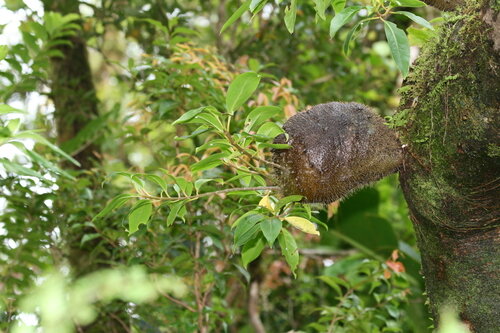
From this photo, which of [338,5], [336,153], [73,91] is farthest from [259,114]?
[73,91]

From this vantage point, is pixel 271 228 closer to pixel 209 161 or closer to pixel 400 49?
pixel 209 161

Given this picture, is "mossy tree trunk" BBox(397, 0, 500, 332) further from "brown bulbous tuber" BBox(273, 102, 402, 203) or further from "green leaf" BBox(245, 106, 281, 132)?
"green leaf" BBox(245, 106, 281, 132)

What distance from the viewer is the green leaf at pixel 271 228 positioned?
3.87 ft

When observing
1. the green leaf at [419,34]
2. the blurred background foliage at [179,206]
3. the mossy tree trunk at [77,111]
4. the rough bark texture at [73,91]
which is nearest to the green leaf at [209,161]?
the blurred background foliage at [179,206]

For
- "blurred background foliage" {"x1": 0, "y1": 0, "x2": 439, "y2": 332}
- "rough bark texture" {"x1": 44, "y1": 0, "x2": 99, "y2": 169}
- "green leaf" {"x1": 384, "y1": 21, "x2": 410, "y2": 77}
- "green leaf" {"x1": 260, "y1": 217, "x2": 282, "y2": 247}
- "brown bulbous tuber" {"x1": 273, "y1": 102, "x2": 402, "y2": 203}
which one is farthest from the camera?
"rough bark texture" {"x1": 44, "y1": 0, "x2": 99, "y2": 169}

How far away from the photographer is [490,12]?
105 cm

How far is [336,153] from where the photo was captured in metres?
1.28

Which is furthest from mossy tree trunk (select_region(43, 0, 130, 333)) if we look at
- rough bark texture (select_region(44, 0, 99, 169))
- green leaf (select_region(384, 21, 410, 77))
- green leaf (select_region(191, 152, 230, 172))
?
green leaf (select_region(384, 21, 410, 77))

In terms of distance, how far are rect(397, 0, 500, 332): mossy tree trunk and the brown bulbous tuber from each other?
54mm

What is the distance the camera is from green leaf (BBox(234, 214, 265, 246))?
125cm

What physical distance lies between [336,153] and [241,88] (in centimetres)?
27

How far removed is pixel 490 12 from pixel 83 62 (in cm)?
260

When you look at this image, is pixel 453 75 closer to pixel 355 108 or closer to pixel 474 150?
pixel 474 150

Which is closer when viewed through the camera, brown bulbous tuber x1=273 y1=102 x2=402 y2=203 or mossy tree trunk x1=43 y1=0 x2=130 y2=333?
brown bulbous tuber x1=273 y1=102 x2=402 y2=203
